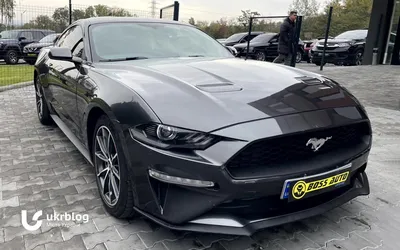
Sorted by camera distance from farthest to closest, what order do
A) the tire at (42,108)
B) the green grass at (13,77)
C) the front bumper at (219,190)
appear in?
the green grass at (13,77)
the tire at (42,108)
the front bumper at (219,190)

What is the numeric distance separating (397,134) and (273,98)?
339 centimetres

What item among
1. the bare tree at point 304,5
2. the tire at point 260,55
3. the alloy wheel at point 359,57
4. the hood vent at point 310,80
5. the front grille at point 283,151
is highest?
the bare tree at point 304,5

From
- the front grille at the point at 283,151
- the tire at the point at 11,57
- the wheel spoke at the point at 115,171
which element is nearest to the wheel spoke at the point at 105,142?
the wheel spoke at the point at 115,171

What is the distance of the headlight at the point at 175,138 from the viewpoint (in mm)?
1801

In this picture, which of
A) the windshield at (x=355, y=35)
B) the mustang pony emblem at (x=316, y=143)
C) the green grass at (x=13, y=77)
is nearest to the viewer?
the mustang pony emblem at (x=316, y=143)

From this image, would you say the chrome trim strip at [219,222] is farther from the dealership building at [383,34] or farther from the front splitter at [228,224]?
the dealership building at [383,34]

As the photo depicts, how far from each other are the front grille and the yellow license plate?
12 centimetres

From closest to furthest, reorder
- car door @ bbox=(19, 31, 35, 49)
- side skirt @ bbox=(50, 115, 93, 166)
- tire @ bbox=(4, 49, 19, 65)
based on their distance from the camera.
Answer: side skirt @ bbox=(50, 115, 93, 166) < tire @ bbox=(4, 49, 19, 65) < car door @ bbox=(19, 31, 35, 49)

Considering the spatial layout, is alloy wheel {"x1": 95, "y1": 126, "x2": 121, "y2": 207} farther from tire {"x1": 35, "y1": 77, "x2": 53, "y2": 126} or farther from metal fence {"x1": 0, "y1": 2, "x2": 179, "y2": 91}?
metal fence {"x1": 0, "y1": 2, "x2": 179, "y2": 91}

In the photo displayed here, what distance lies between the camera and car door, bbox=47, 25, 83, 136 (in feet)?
10.1

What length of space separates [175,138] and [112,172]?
765 millimetres

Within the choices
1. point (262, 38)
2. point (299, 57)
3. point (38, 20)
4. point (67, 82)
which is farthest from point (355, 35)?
point (67, 82)

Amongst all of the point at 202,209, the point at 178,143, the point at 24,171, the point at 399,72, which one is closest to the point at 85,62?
the point at 24,171

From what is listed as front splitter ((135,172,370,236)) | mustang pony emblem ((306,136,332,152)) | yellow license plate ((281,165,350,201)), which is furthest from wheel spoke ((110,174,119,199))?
mustang pony emblem ((306,136,332,152))
